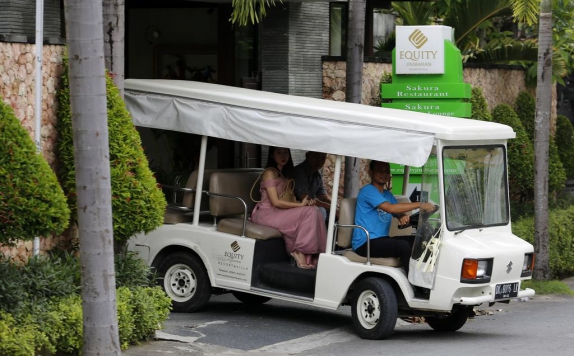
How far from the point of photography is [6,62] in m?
9.53

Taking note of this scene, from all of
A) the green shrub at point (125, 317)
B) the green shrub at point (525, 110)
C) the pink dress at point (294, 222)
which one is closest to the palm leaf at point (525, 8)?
the green shrub at point (525, 110)

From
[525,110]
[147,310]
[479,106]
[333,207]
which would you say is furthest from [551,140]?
[147,310]

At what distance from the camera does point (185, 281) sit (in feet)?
39.7

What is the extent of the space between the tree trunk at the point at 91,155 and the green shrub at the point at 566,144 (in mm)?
15133

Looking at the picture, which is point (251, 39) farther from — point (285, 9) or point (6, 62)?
point (6, 62)

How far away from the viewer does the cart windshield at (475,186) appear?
10797 mm

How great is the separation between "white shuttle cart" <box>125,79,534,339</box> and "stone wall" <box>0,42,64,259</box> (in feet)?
6.83

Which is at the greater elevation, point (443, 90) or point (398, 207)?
point (443, 90)

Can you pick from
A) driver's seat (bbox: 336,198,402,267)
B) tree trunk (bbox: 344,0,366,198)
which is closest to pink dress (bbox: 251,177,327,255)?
driver's seat (bbox: 336,198,402,267)

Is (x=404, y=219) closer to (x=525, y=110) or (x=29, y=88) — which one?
(x=29, y=88)

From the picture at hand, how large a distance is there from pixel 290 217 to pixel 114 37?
268 cm

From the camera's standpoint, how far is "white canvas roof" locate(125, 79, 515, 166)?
420 inches

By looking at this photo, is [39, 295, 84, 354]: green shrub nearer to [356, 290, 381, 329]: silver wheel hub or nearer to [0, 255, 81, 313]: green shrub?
[0, 255, 81, 313]: green shrub

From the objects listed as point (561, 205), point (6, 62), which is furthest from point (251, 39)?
point (6, 62)
